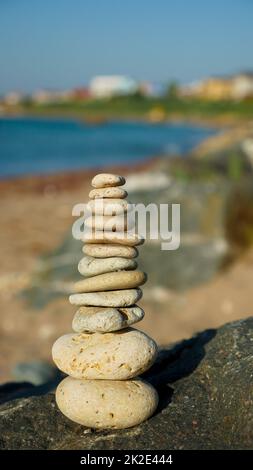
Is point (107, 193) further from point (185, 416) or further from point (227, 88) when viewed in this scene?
point (227, 88)

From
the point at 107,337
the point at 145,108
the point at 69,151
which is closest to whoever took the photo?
the point at 107,337

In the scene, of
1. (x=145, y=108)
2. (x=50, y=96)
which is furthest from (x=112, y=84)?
(x=145, y=108)

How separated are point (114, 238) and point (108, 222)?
121 millimetres

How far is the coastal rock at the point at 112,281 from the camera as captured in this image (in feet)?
14.4

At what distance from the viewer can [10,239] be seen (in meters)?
14.3

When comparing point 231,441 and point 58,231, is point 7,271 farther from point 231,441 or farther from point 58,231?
point 231,441

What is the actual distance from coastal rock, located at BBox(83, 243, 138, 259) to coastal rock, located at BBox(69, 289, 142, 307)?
261mm

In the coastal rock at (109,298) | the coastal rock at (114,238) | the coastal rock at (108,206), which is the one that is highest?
the coastal rock at (108,206)

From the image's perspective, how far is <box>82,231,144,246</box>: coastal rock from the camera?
4395mm

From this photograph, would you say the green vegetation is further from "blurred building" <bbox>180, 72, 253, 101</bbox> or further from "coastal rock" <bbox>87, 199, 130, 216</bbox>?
"coastal rock" <bbox>87, 199, 130, 216</bbox>

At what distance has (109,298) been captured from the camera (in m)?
4.38

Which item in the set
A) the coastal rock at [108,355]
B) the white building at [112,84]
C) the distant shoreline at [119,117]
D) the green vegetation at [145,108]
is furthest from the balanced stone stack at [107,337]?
the white building at [112,84]

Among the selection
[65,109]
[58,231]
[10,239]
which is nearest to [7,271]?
[10,239]

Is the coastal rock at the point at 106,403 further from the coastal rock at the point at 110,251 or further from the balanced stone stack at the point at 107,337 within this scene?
the coastal rock at the point at 110,251
